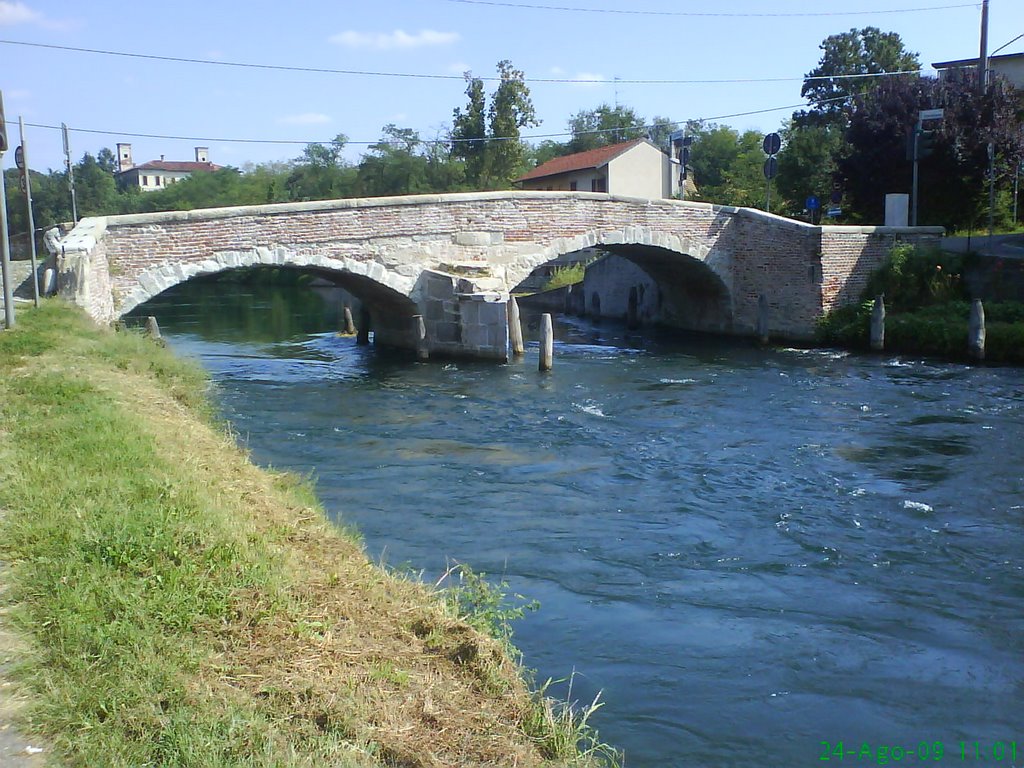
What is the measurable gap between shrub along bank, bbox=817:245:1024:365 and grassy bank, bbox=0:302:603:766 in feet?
55.1

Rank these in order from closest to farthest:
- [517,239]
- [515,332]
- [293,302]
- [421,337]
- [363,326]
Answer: [421,337] → [515,332] → [517,239] → [363,326] → [293,302]

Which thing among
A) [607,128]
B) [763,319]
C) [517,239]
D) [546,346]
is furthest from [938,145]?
[607,128]

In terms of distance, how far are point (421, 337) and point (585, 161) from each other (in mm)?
31436

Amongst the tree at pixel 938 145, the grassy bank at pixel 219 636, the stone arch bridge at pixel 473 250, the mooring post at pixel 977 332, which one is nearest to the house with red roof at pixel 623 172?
the tree at pixel 938 145

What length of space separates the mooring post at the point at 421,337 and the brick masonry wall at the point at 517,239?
74 cm

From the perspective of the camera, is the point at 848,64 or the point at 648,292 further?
the point at 848,64

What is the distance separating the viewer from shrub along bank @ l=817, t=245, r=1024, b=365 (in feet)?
63.8

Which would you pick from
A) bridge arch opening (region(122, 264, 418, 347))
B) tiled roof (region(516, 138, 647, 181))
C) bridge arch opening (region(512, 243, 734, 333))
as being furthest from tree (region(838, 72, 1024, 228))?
tiled roof (region(516, 138, 647, 181))

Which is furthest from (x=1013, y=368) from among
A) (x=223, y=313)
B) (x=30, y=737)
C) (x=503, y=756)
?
(x=223, y=313)

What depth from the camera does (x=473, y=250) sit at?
2194 centimetres

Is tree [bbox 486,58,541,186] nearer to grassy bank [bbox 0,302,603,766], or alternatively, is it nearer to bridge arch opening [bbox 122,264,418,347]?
bridge arch opening [bbox 122,264,418,347]

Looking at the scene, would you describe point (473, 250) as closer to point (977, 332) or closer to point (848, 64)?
point (977, 332)

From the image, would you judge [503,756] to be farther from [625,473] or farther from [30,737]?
[625,473]

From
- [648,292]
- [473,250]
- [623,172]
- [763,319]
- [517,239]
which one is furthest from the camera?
[623,172]
